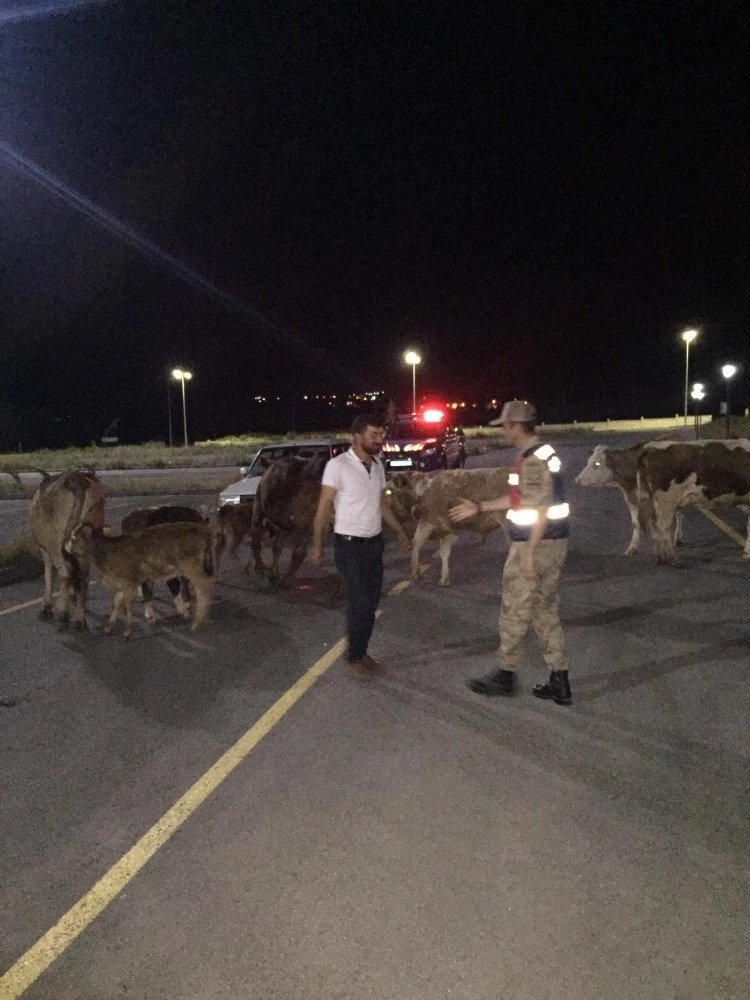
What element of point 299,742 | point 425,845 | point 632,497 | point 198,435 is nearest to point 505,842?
point 425,845

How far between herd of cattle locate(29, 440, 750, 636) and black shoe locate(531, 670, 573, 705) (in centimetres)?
432

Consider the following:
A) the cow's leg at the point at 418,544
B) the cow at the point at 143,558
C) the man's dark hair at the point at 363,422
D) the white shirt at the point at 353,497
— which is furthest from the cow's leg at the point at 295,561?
the man's dark hair at the point at 363,422

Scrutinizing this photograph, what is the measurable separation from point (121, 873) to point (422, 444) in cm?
2339

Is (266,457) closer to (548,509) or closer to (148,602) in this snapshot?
(148,602)

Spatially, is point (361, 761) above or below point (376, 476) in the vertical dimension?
below

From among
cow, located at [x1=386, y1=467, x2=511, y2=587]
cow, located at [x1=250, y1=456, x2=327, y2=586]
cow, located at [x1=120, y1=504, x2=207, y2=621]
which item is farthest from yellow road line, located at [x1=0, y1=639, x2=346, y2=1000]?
cow, located at [x1=250, y1=456, x2=327, y2=586]

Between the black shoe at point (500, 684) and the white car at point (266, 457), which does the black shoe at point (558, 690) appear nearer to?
the black shoe at point (500, 684)

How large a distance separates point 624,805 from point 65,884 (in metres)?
2.98

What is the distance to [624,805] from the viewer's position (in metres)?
5.16

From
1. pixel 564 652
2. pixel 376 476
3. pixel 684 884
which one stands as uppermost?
pixel 376 476

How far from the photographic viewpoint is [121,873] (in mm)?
4539

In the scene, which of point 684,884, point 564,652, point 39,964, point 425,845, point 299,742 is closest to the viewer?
point 39,964

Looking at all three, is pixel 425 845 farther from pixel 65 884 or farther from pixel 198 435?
pixel 198 435

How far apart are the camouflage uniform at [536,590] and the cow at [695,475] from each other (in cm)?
746
